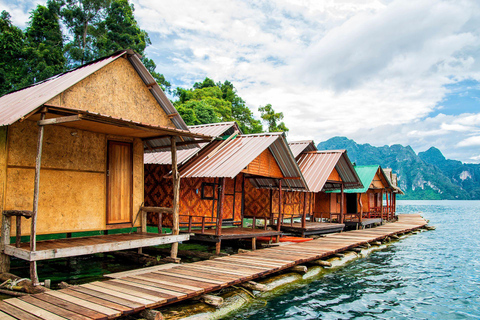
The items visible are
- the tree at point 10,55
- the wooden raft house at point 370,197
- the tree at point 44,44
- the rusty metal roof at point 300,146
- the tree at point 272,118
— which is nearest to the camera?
the rusty metal roof at point 300,146

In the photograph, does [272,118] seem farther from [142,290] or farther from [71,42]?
[142,290]

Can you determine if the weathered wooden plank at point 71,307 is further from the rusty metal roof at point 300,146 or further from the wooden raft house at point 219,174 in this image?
the rusty metal roof at point 300,146

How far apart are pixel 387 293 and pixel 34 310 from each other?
31.7 feet

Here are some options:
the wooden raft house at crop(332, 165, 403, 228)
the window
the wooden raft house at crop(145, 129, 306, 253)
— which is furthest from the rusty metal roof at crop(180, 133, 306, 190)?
the wooden raft house at crop(332, 165, 403, 228)

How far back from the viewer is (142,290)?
8164mm

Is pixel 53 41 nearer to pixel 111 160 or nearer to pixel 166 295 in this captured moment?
pixel 111 160

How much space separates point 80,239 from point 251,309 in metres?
5.45

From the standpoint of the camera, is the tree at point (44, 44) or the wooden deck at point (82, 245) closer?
the wooden deck at point (82, 245)

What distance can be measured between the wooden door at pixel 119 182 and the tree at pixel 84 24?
102 feet

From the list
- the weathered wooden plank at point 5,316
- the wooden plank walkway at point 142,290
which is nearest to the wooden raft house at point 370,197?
the wooden plank walkway at point 142,290

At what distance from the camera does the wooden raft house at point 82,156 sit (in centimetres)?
902

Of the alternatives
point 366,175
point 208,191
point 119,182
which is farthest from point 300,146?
point 119,182

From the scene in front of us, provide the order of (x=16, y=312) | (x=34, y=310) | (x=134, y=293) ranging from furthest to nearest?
(x=134, y=293), (x=34, y=310), (x=16, y=312)

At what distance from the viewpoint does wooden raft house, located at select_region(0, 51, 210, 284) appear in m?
9.02
